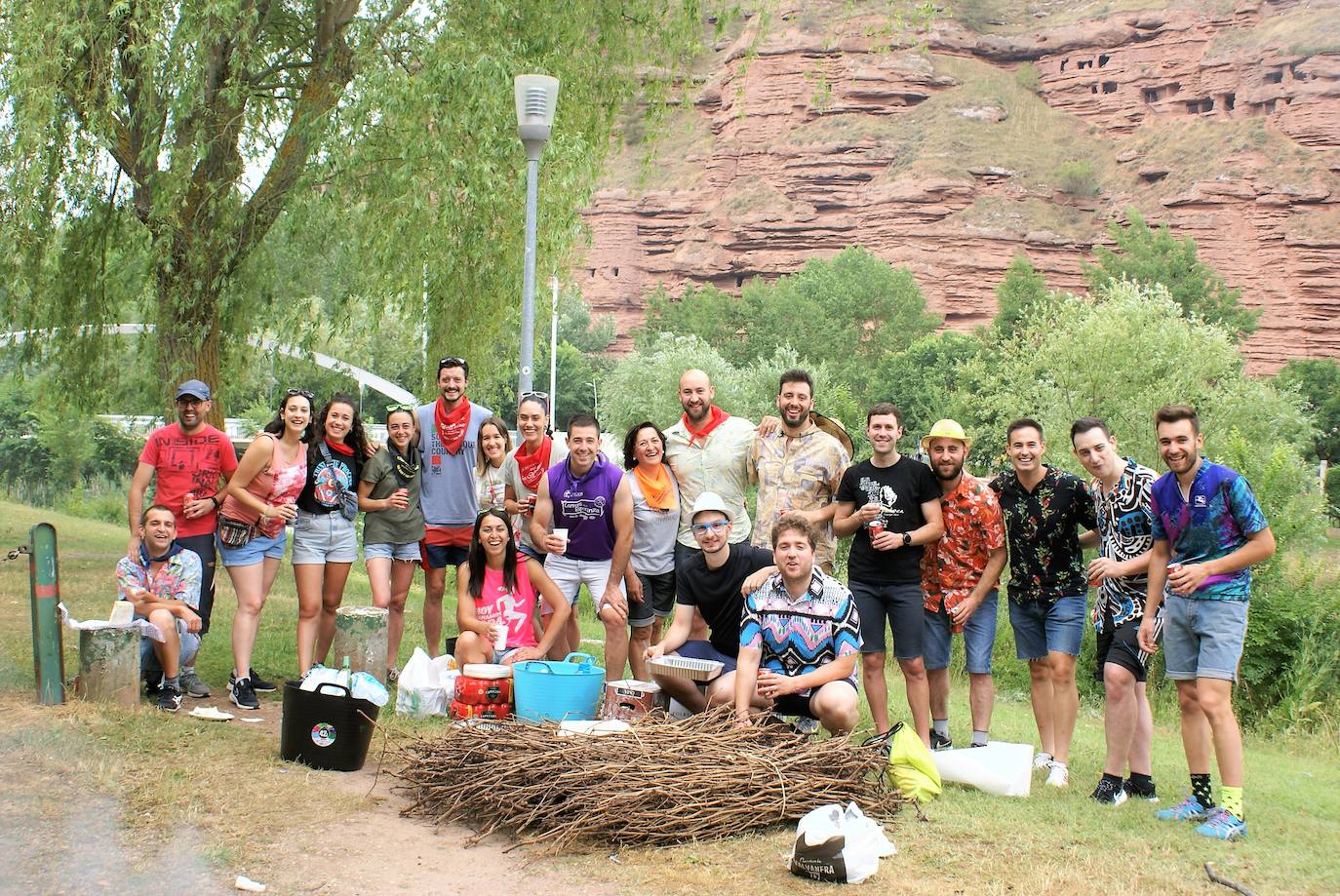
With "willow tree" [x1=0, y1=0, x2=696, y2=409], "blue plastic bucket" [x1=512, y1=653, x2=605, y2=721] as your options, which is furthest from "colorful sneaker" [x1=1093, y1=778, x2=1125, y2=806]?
"willow tree" [x1=0, y1=0, x2=696, y2=409]

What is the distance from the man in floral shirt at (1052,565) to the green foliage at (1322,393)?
59.8 m

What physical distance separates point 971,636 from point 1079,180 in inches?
3902

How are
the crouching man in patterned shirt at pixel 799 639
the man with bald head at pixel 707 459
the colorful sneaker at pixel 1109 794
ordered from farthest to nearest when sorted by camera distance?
the man with bald head at pixel 707 459
the crouching man in patterned shirt at pixel 799 639
the colorful sneaker at pixel 1109 794

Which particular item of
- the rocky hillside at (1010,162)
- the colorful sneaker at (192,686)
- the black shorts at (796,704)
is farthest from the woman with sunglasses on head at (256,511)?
the rocky hillside at (1010,162)

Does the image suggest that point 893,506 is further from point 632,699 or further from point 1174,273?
point 1174,273

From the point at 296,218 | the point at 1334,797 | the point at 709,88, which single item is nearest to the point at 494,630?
the point at 1334,797

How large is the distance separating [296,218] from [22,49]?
2659 millimetres

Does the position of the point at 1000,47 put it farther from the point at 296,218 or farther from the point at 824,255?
the point at 296,218

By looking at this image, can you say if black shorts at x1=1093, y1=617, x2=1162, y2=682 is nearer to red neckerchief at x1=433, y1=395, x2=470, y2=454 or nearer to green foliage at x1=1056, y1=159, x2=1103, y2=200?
red neckerchief at x1=433, y1=395, x2=470, y2=454

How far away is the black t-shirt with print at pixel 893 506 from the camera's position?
6.49 m

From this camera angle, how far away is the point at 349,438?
7598 millimetres

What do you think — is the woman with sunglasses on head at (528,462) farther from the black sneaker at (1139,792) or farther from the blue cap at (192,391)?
the black sneaker at (1139,792)

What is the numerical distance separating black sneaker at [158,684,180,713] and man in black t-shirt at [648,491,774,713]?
267 centimetres

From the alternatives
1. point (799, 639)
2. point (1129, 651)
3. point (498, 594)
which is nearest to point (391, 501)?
point (498, 594)
